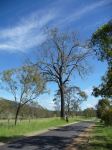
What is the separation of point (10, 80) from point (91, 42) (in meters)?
22.9

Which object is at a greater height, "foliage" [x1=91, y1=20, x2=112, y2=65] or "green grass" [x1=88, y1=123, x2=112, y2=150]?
"foliage" [x1=91, y1=20, x2=112, y2=65]

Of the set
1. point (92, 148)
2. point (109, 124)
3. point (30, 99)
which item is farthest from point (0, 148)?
point (109, 124)

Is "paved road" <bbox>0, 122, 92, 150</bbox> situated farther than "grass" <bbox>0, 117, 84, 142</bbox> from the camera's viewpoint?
No

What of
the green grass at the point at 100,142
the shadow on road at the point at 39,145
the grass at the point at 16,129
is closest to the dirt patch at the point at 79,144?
the green grass at the point at 100,142

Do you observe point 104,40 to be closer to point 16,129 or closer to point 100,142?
point 100,142

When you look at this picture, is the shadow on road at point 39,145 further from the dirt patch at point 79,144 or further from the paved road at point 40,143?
the dirt patch at point 79,144

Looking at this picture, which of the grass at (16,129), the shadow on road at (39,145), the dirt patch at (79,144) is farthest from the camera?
the grass at (16,129)

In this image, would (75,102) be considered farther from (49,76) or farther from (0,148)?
(0,148)

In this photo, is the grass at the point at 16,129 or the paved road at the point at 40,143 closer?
the paved road at the point at 40,143

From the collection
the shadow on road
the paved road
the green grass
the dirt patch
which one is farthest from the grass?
the green grass

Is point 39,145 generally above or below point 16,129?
below

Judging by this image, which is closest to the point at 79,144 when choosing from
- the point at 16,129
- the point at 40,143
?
the point at 40,143

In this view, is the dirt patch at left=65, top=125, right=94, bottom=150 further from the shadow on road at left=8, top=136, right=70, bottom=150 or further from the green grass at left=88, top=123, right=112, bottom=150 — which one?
the shadow on road at left=8, top=136, right=70, bottom=150

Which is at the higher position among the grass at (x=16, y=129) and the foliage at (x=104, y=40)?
the foliage at (x=104, y=40)
